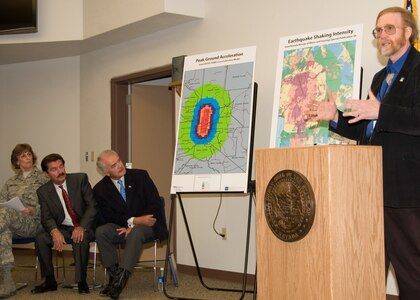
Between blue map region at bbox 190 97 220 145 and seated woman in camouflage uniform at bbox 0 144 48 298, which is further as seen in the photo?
seated woman in camouflage uniform at bbox 0 144 48 298

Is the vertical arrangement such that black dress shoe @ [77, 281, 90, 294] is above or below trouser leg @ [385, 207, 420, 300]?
below

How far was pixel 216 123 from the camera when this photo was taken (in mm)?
4344

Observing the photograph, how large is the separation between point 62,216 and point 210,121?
190 centimetres

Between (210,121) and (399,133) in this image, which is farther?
(210,121)

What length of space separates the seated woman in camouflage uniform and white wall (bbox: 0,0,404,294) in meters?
1.42

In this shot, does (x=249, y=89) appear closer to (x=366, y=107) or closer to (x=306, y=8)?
(x=306, y=8)

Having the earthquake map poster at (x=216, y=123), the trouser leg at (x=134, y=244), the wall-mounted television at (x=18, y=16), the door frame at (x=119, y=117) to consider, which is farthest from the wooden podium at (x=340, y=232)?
the wall-mounted television at (x=18, y=16)

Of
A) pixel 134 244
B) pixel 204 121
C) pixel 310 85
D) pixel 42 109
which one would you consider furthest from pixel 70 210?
pixel 42 109

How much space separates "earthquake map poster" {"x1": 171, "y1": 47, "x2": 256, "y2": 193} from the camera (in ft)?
13.8

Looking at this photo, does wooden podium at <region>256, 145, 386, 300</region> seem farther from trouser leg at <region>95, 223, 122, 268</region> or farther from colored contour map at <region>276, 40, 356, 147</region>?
trouser leg at <region>95, 223, 122, 268</region>

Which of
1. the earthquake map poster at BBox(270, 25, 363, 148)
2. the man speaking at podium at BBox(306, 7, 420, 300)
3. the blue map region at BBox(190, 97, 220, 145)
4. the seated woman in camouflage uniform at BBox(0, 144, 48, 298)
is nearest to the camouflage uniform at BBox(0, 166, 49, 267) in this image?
the seated woman in camouflage uniform at BBox(0, 144, 48, 298)

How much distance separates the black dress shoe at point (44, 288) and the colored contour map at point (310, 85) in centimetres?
258

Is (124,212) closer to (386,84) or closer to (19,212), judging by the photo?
(19,212)

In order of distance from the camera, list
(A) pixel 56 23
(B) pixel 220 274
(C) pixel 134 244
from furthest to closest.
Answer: (A) pixel 56 23 < (B) pixel 220 274 < (C) pixel 134 244
